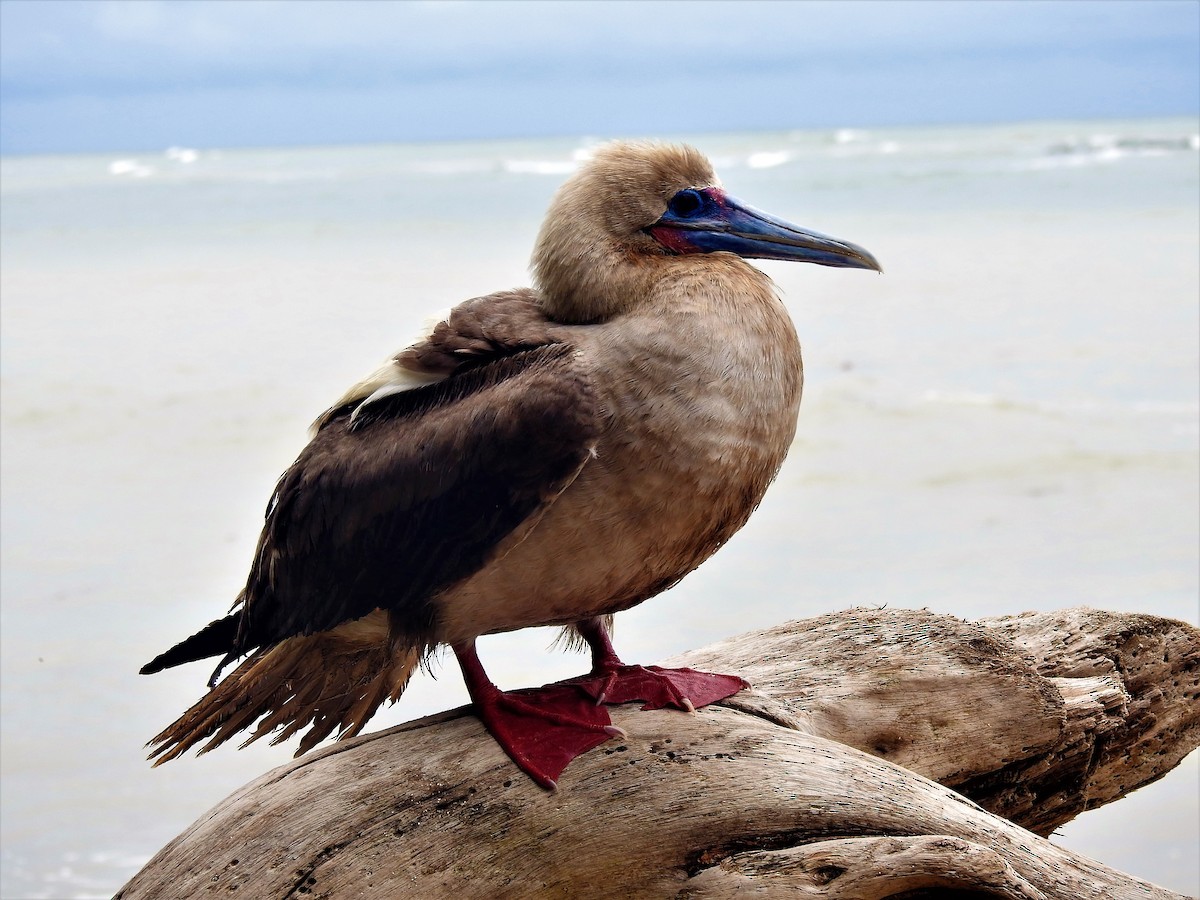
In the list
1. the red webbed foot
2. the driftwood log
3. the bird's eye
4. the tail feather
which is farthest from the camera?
the tail feather

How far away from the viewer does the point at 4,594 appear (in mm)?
6164

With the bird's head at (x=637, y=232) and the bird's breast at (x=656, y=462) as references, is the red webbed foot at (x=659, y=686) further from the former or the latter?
the bird's head at (x=637, y=232)

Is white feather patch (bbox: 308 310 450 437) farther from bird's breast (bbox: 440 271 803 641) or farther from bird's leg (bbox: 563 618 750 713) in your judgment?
bird's leg (bbox: 563 618 750 713)

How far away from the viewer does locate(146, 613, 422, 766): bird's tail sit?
3.16m

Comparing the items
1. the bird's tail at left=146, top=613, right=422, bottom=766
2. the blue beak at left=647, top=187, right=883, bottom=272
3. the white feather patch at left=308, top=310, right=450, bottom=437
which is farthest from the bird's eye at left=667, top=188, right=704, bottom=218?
the bird's tail at left=146, top=613, right=422, bottom=766

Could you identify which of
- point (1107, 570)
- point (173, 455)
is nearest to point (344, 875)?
point (1107, 570)

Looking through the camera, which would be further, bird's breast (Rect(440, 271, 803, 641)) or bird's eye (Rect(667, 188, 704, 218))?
bird's eye (Rect(667, 188, 704, 218))

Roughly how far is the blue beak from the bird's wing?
0.42m

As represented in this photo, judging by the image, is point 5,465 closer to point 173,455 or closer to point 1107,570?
point 173,455

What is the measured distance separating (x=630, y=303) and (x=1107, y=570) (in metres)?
4.13

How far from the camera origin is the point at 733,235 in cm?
301

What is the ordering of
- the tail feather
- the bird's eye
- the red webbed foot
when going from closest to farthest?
the bird's eye, the red webbed foot, the tail feather

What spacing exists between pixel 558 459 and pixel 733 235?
732mm

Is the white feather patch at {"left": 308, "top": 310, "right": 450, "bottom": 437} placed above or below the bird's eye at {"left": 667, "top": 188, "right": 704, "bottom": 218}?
below
